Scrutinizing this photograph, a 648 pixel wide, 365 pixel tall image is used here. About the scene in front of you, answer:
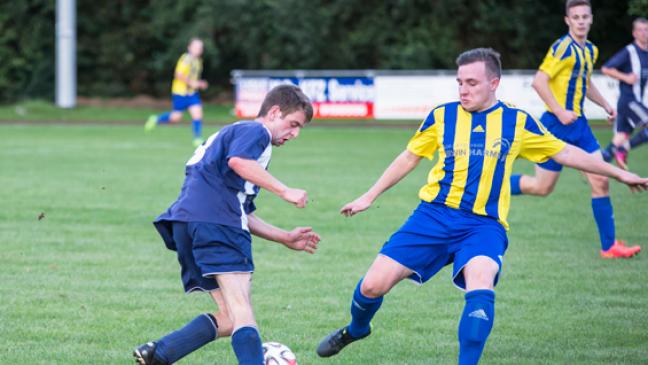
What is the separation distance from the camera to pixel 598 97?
8.62 m

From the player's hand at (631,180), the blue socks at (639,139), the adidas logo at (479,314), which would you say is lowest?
the blue socks at (639,139)

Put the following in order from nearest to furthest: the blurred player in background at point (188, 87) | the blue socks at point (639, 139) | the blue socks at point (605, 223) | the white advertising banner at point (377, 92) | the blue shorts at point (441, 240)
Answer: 1. the blue shorts at point (441, 240)
2. the blue socks at point (605, 223)
3. the blue socks at point (639, 139)
4. the blurred player in background at point (188, 87)
5. the white advertising banner at point (377, 92)

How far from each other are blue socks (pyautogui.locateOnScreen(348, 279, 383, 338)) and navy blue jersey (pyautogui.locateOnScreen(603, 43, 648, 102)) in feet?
24.1

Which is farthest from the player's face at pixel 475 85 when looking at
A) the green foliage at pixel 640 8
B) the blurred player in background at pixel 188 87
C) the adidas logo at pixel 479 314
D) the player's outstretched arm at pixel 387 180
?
the green foliage at pixel 640 8

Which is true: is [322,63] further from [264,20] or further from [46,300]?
[46,300]

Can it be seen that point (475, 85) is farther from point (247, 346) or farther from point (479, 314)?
point (247, 346)

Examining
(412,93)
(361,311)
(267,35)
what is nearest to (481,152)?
(361,311)

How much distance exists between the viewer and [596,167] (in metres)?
5.12

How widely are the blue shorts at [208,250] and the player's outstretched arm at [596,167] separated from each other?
1.76 m

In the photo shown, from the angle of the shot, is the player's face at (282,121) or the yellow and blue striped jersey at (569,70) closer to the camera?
the player's face at (282,121)

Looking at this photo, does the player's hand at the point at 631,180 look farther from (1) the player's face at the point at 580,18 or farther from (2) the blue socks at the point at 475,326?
(1) the player's face at the point at 580,18

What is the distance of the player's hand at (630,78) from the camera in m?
11.3

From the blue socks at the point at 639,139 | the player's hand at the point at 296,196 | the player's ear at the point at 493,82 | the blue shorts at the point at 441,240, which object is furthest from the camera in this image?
the blue socks at the point at 639,139

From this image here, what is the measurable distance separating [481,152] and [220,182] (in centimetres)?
136
